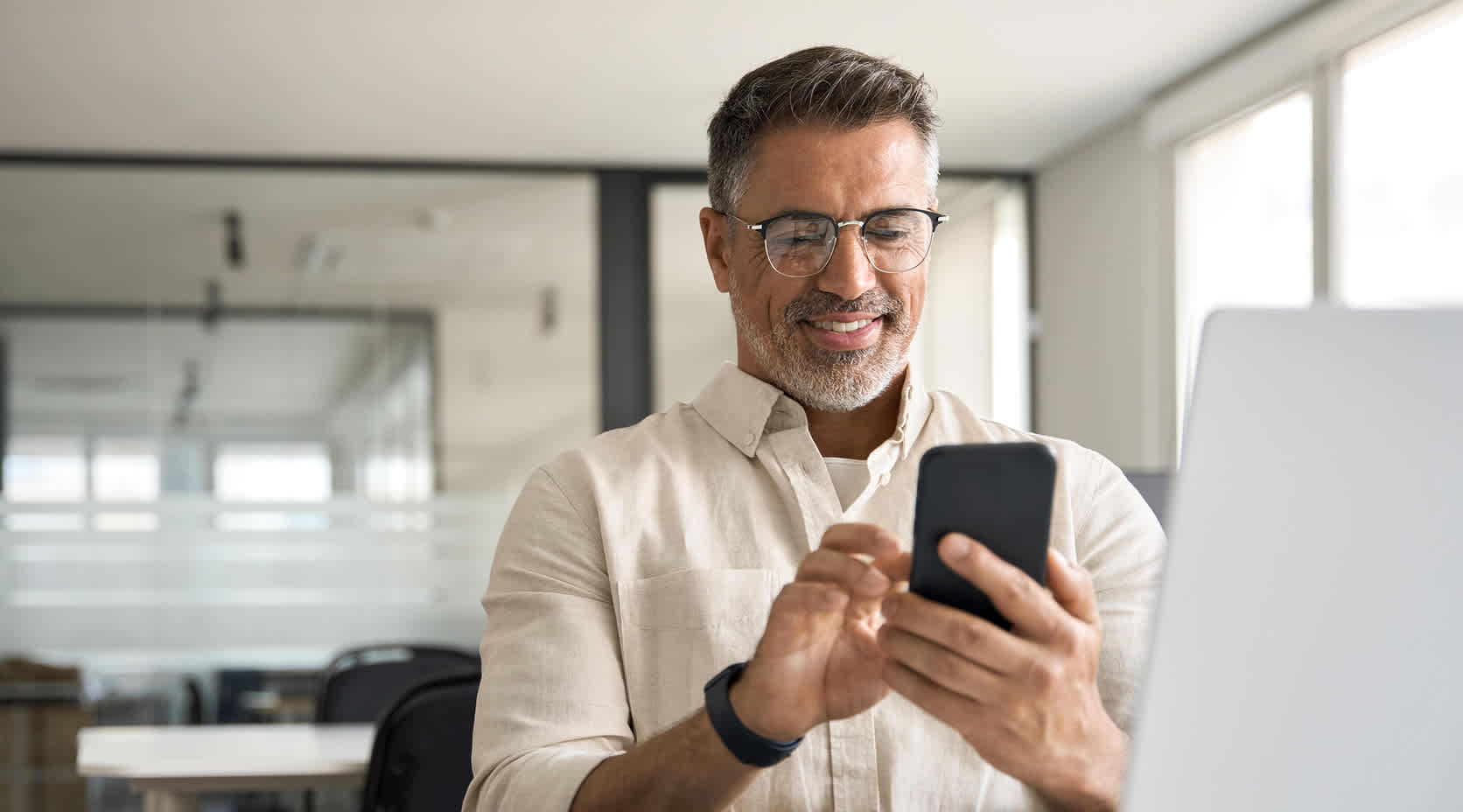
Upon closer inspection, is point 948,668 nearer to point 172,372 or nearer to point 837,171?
point 837,171

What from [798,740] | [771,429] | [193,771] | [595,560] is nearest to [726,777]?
[798,740]

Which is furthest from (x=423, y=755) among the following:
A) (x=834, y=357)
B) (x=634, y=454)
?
(x=834, y=357)

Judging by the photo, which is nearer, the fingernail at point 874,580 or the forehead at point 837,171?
the fingernail at point 874,580

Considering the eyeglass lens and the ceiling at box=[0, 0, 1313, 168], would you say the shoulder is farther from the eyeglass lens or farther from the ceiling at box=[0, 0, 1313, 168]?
the ceiling at box=[0, 0, 1313, 168]

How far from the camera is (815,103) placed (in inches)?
48.6

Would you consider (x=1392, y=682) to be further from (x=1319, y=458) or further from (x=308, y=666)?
(x=308, y=666)

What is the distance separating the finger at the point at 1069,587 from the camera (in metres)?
0.74

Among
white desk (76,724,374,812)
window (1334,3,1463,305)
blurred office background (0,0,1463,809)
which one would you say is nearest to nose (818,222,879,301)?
white desk (76,724,374,812)

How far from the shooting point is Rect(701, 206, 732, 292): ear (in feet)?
4.41

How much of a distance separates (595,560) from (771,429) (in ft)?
0.75

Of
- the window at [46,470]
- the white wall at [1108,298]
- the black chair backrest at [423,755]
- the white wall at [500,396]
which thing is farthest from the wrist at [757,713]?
the window at [46,470]

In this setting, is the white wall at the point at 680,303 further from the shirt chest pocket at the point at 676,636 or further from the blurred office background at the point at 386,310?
the shirt chest pocket at the point at 676,636

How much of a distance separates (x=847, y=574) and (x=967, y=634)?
3.8 inches

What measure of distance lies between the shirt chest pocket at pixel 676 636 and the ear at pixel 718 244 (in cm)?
34
